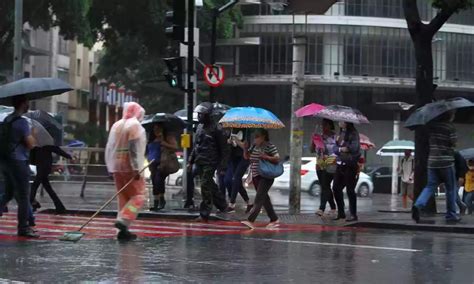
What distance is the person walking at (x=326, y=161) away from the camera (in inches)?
603

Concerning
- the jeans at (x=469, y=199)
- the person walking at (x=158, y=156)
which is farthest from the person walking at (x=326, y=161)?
the jeans at (x=469, y=199)

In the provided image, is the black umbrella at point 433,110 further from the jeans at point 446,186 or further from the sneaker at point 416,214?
the sneaker at point 416,214

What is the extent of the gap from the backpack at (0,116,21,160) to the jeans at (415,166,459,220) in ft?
21.5

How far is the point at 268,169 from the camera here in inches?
523

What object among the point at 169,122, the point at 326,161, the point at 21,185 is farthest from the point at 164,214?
the point at 21,185

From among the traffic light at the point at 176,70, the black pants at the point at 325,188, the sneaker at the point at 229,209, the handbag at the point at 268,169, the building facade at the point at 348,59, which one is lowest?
the sneaker at the point at 229,209

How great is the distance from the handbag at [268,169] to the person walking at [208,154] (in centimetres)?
119

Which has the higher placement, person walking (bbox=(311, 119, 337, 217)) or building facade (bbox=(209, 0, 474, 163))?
building facade (bbox=(209, 0, 474, 163))

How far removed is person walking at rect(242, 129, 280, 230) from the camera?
13336mm

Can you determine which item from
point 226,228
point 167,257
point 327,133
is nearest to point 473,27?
point 327,133

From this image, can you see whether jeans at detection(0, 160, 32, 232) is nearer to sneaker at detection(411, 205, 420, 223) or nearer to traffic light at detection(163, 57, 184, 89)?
traffic light at detection(163, 57, 184, 89)

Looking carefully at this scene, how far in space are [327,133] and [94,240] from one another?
603 centimetres

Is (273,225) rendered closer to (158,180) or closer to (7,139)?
(158,180)

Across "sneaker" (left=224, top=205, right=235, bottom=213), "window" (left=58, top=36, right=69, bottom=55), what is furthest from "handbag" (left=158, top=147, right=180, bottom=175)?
"window" (left=58, top=36, right=69, bottom=55)
